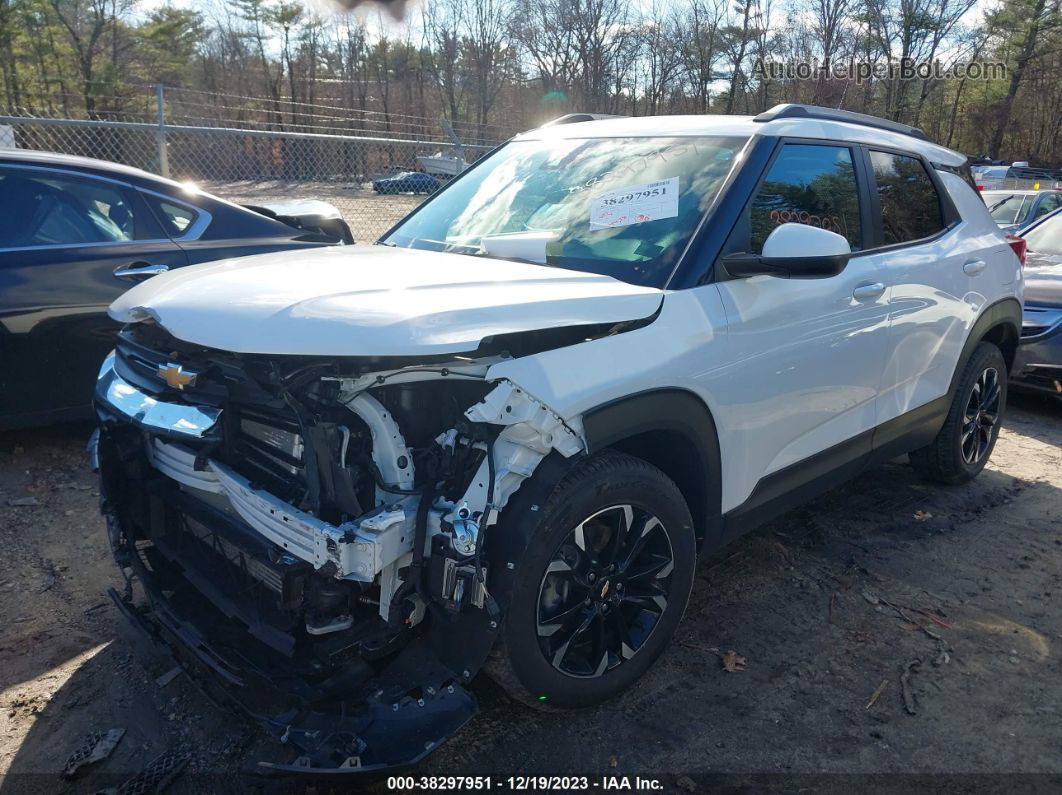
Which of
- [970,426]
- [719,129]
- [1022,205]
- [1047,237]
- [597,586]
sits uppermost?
[719,129]

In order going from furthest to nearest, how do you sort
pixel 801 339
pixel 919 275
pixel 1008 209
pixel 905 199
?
pixel 1008 209 < pixel 905 199 < pixel 919 275 < pixel 801 339

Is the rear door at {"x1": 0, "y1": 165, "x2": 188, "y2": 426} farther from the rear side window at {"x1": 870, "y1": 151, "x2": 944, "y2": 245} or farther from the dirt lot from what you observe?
the rear side window at {"x1": 870, "y1": 151, "x2": 944, "y2": 245}

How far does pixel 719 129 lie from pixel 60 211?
11.5 feet

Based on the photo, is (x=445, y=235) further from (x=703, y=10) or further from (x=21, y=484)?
(x=703, y=10)

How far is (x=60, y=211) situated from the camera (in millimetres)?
4422

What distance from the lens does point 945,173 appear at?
4359mm

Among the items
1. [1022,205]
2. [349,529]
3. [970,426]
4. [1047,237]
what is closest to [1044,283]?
[1047,237]

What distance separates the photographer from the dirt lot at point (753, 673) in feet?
8.24

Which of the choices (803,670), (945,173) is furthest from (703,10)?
(803,670)

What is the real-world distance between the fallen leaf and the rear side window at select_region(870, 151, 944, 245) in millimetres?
2000

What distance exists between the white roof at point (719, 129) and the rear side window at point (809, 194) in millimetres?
79

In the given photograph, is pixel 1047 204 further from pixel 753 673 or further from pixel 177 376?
pixel 177 376

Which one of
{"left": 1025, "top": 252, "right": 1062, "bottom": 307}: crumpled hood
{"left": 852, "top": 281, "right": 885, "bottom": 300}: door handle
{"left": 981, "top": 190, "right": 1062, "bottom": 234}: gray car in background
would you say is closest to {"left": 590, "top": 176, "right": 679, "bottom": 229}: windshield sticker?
{"left": 852, "top": 281, "right": 885, "bottom": 300}: door handle

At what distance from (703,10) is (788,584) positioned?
37069 mm
